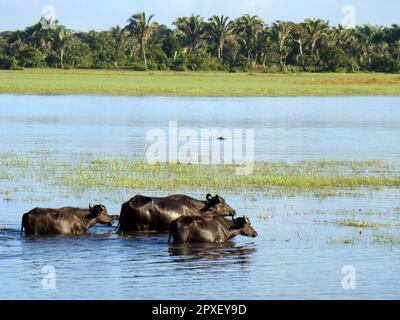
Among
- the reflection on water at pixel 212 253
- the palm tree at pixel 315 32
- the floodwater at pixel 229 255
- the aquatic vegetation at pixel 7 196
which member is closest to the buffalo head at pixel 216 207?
the floodwater at pixel 229 255

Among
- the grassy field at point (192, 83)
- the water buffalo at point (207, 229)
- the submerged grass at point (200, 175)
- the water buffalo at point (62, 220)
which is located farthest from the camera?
the grassy field at point (192, 83)

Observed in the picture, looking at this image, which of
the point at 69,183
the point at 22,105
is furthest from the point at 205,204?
the point at 22,105

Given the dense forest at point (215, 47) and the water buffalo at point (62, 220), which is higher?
the dense forest at point (215, 47)

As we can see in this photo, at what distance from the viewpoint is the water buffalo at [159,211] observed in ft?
57.7

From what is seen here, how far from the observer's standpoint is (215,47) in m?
128

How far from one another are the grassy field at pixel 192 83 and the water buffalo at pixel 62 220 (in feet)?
181

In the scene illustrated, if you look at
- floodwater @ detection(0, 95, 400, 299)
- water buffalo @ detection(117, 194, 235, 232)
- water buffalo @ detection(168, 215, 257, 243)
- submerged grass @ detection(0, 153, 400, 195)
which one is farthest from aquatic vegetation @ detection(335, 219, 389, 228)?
submerged grass @ detection(0, 153, 400, 195)

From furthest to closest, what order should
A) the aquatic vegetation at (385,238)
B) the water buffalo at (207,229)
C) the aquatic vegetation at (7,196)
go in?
1. the aquatic vegetation at (7,196)
2. the aquatic vegetation at (385,238)
3. the water buffalo at (207,229)

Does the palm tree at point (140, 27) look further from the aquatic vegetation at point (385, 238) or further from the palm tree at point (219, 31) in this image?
the aquatic vegetation at point (385, 238)

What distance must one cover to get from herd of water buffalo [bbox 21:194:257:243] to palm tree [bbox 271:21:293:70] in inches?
3898

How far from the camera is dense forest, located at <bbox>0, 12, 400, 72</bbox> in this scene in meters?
111

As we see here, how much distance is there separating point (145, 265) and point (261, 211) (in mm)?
5446

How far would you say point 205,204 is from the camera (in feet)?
59.5

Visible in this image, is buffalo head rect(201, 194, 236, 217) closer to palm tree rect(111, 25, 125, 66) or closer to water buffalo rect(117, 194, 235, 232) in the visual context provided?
water buffalo rect(117, 194, 235, 232)
